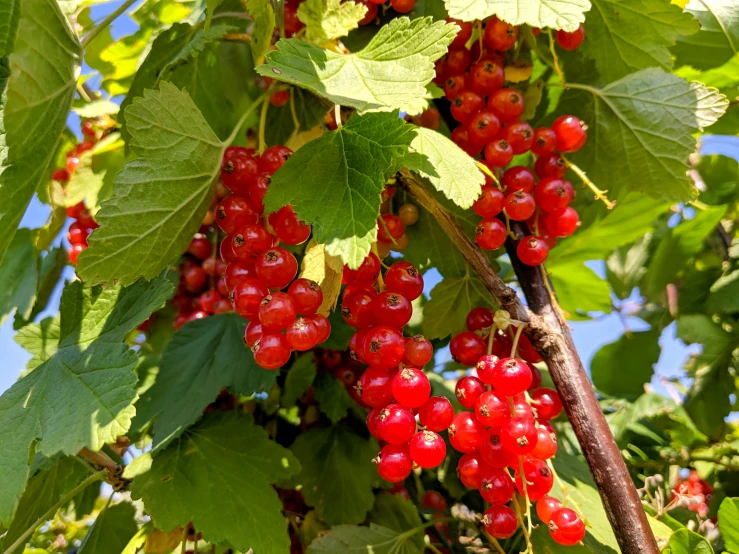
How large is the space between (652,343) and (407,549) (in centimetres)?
76

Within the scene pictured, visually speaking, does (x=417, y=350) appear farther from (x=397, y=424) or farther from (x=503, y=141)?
(x=503, y=141)

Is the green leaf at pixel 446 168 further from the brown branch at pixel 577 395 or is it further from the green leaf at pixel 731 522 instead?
the green leaf at pixel 731 522

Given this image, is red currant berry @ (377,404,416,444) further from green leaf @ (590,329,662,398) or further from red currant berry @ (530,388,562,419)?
green leaf @ (590,329,662,398)

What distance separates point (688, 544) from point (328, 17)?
0.73 metres

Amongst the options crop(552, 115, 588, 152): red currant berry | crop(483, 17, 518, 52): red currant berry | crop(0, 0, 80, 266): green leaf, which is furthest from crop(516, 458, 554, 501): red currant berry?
crop(0, 0, 80, 266): green leaf

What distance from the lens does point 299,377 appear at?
42.2 inches

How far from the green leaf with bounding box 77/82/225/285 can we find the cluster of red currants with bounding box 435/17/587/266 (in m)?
0.34

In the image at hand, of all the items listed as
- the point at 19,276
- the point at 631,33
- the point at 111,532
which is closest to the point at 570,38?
the point at 631,33

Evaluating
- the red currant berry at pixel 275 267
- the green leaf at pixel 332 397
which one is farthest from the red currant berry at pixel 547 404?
the green leaf at pixel 332 397

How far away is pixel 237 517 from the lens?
2.68 feet

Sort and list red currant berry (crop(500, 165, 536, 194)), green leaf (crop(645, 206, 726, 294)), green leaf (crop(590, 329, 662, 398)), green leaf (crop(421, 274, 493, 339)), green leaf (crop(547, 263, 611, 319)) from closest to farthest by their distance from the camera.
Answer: red currant berry (crop(500, 165, 536, 194)) < green leaf (crop(421, 274, 493, 339)) < green leaf (crop(547, 263, 611, 319)) < green leaf (crop(645, 206, 726, 294)) < green leaf (crop(590, 329, 662, 398))

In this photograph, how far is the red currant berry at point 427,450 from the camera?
62 centimetres

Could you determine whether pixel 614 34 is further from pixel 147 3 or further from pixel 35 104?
pixel 147 3

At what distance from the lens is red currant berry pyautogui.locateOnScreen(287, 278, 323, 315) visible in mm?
636
